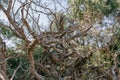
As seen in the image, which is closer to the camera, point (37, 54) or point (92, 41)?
point (37, 54)

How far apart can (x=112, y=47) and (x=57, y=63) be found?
5.25ft

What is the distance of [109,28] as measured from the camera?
6.90 m

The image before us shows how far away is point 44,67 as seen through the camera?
5.35 meters

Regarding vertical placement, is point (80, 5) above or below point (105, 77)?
above

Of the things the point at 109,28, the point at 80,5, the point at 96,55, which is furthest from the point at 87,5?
the point at 96,55

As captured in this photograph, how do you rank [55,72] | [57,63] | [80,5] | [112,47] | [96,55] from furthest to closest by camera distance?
[80,5] → [112,47] → [96,55] → [57,63] → [55,72]

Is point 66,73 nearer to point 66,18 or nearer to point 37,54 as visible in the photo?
point 37,54

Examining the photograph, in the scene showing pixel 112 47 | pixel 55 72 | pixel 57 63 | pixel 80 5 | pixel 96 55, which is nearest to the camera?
pixel 55 72

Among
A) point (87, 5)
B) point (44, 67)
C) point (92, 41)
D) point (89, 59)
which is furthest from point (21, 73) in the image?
point (87, 5)

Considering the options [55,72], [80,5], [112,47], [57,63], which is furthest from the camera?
[80,5]

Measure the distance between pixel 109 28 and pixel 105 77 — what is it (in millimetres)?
1501

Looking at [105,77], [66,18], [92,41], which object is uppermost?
[66,18]

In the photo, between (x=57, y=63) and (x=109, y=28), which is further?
(x=109, y=28)

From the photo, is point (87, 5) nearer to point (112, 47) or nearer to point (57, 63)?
point (112, 47)
